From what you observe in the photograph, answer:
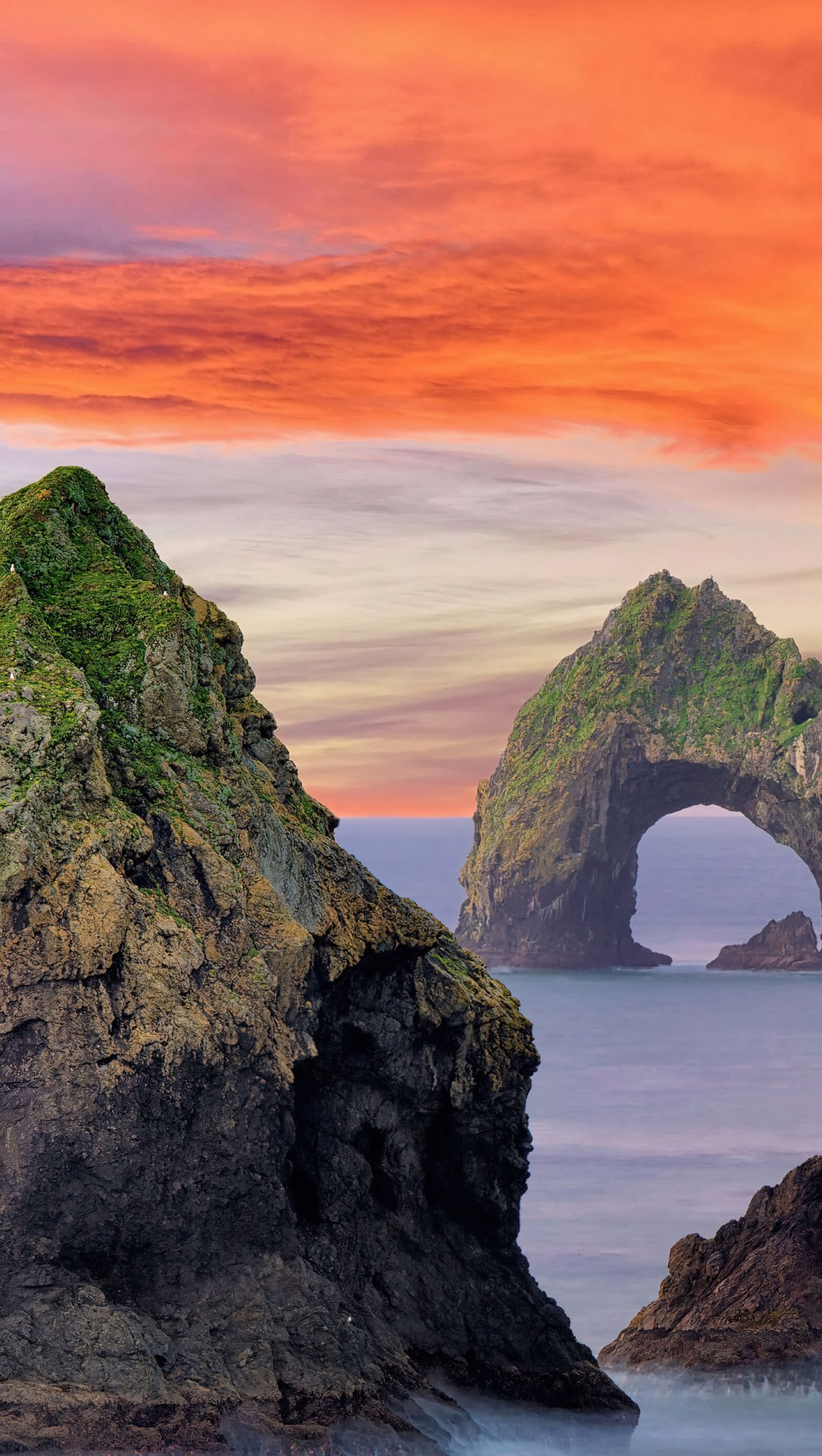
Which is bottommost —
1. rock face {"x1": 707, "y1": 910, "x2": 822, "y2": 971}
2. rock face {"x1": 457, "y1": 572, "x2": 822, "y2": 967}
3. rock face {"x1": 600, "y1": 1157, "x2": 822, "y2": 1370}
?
rock face {"x1": 600, "y1": 1157, "x2": 822, "y2": 1370}

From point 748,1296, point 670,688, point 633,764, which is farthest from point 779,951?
point 748,1296

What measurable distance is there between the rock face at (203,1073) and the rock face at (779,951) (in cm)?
11886

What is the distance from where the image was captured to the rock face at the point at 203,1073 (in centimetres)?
1625

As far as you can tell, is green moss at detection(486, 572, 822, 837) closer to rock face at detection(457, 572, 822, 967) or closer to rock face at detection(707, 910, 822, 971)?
rock face at detection(457, 572, 822, 967)

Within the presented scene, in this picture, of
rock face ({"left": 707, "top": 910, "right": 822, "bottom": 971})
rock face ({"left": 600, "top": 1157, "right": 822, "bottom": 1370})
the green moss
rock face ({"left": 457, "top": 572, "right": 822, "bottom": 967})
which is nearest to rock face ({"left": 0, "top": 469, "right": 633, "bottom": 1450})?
rock face ({"left": 600, "top": 1157, "right": 822, "bottom": 1370})

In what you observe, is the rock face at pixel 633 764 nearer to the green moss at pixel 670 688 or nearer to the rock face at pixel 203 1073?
the green moss at pixel 670 688

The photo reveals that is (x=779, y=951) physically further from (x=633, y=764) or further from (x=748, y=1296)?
(x=748, y=1296)

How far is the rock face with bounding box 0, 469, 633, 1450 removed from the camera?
16.2 m

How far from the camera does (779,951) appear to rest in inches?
5438

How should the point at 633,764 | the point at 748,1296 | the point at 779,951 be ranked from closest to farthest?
the point at 748,1296 < the point at 633,764 < the point at 779,951

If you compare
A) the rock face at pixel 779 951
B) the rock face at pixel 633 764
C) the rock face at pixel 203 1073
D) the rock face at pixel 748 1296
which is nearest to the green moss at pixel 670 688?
the rock face at pixel 633 764

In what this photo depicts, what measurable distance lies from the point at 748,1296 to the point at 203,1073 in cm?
1380

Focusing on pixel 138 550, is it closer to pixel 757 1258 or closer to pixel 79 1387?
pixel 79 1387

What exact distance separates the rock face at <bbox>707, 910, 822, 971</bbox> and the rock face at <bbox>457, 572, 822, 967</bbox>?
7.42 meters
